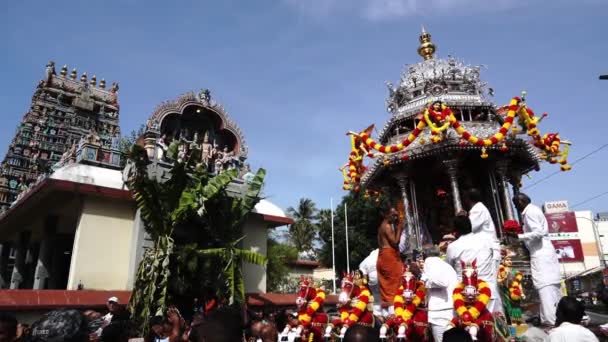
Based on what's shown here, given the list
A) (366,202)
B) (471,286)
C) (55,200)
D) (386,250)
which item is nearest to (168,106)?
(55,200)

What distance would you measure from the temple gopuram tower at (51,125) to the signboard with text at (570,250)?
49.4 m

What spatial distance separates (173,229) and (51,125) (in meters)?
42.3

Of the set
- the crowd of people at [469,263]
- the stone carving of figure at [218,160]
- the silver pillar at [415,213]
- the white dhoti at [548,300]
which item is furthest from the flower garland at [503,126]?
the stone carving of figure at [218,160]

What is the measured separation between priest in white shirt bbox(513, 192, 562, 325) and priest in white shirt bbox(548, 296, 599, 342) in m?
2.90

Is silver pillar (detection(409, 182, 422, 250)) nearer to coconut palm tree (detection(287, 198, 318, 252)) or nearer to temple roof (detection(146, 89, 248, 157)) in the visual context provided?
temple roof (detection(146, 89, 248, 157))

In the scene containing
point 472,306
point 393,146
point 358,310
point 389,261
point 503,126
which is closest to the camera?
point 472,306

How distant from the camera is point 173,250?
11789 mm

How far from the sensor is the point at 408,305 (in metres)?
5.88

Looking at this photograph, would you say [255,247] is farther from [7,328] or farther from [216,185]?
[7,328]

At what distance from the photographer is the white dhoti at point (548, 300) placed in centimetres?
639

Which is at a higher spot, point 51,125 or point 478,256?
point 51,125

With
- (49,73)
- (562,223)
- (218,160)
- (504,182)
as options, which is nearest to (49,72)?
(49,73)

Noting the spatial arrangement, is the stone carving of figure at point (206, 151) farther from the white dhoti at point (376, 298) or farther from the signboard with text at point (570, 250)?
the signboard with text at point (570, 250)

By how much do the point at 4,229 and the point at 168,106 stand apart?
11.5 metres
